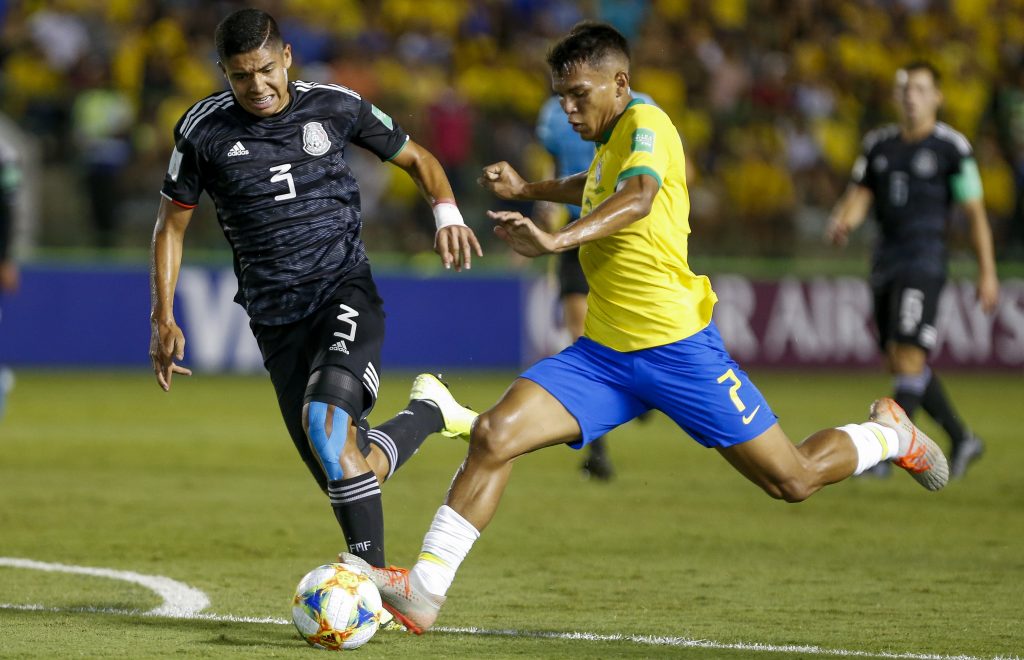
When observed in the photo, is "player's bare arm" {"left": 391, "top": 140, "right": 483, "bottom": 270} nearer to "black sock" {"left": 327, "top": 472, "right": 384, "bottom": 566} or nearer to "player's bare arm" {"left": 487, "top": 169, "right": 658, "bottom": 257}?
"player's bare arm" {"left": 487, "top": 169, "right": 658, "bottom": 257}

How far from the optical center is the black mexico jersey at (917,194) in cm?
1021

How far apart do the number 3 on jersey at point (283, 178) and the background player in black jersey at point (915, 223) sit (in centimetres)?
486

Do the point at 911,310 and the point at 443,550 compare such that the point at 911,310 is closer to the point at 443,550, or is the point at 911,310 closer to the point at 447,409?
the point at 447,409

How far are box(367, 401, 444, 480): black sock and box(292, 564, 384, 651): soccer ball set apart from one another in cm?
125

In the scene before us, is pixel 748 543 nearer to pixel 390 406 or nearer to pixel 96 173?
pixel 390 406

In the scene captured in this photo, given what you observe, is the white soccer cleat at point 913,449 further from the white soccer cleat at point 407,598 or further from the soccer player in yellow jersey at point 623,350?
the white soccer cleat at point 407,598

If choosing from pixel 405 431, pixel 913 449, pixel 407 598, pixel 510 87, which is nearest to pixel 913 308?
pixel 913 449

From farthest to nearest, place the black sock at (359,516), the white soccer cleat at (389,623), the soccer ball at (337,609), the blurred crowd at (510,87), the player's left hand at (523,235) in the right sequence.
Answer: the blurred crowd at (510,87) → the black sock at (359,516) → the white soccer cleat at (389,623) → the soccer ball at (337,609) → the player's left hand at (523,235)

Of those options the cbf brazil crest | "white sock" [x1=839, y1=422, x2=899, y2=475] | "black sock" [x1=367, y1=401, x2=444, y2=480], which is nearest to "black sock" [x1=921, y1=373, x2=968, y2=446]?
"white sock" [x1=839, y1=422, x2=899, y2=475]

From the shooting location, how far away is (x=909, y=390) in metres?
10.1

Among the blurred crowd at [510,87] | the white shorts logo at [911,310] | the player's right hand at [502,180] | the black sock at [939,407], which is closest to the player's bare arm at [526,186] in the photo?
the player's right hand at [502,180]

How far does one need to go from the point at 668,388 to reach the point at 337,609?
56.2 inches

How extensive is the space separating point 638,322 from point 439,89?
14612mm

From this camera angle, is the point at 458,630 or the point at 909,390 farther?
the point at 909,390
